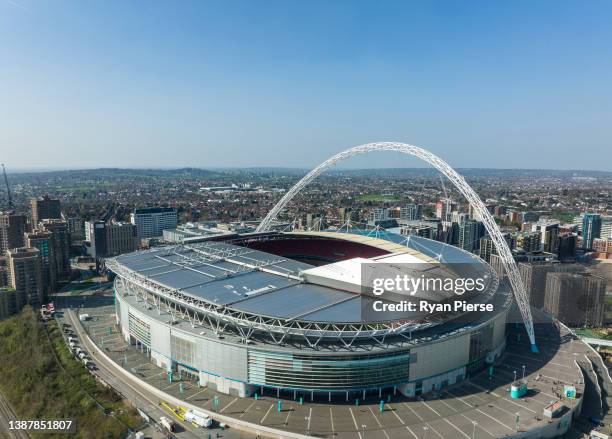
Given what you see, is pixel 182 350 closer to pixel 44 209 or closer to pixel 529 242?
pixel 529 242

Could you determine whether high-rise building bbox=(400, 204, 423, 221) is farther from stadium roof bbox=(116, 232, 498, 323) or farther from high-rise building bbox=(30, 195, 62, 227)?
high-rise building bbox=(30, 195, 62, 227)

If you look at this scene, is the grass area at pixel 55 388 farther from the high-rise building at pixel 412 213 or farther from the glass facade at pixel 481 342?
the high-rise building at pixel 412 213

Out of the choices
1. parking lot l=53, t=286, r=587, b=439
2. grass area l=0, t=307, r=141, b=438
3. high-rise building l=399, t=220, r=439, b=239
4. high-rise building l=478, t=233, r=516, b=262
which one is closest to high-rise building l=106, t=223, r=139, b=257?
grass area l=0, t=307, r=141, b=438

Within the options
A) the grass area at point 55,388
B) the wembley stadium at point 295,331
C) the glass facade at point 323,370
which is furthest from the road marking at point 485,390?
the grass area at point 55,388

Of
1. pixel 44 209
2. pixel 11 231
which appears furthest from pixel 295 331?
pixel 44 209

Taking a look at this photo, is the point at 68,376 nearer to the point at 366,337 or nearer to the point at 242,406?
the point at 242,406

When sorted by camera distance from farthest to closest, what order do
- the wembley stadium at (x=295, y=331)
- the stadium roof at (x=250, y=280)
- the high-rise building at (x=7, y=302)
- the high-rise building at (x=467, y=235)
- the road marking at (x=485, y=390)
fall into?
the high-rise building at (x=467, y=235) → the high-rise building at (x=7, y=302) → the stadium roof at (x=250, y=280) → the road marking at (x=485, y=390) → the wembley stadium at (x=295, y=331)

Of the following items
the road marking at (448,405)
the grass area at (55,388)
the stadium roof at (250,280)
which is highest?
the stadium roof at (250,280)
